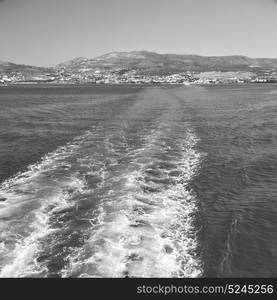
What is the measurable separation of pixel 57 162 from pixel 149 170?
6198 millimetres

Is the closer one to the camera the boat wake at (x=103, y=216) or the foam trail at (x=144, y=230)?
the foam trail at (x=144, y=230)

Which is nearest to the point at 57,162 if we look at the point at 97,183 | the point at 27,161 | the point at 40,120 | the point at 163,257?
the point at 27,161

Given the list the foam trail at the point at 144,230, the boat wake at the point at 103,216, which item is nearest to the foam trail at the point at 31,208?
the boat wake at the point at 103,216

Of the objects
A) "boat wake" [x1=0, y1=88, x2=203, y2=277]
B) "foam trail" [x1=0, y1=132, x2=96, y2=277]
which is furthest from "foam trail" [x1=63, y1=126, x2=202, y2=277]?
"foam trail" [x1=0, y1=132, x2=96, y2=277]

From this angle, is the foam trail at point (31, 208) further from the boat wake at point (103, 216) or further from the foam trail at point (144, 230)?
the foam trail at point (144, 230)

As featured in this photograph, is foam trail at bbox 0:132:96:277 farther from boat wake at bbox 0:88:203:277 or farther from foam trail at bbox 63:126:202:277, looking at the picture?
foam trail at bbox 63:126:202:277

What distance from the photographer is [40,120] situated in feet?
148

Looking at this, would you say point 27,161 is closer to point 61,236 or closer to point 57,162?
point 57,162

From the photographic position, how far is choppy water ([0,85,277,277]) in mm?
11133

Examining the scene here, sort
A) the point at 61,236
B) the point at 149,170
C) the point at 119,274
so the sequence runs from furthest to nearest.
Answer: the point at 149,170, the point at 61,236, the point at 119,274

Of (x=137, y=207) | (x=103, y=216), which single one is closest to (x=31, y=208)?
(x=103, y=216)

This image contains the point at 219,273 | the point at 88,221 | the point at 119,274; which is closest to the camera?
the point at 119,274

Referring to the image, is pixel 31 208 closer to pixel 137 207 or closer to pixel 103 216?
pixel 103 216

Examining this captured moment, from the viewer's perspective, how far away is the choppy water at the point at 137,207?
36.5 ft
